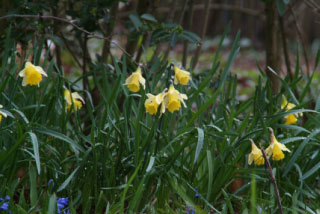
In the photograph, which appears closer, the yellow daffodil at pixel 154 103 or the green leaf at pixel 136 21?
the yellow daffodil at pixel 154 103

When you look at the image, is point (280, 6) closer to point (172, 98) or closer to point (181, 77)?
point (181, 77)

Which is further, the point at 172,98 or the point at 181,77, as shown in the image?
the point at 181,77

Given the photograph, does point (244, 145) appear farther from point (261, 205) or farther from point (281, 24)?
point (281, 24)

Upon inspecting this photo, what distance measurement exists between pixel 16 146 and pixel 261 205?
1042mm

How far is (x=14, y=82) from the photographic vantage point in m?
2.11

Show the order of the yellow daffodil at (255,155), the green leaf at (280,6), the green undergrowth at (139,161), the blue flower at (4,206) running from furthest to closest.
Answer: the green leaf at (280,6) → the green undergrowth at (139,161) → the yellow daffodil at (255,155) → the blue flower at (4,206)

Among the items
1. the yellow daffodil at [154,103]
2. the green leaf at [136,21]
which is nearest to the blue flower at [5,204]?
the yellow daffodil at [154,103]

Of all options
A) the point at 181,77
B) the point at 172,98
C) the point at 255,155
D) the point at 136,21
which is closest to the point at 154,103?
the point at 172,98

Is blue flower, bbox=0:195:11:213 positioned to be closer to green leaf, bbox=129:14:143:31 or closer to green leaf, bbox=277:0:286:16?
green leaf, bbox=129:14:143:31

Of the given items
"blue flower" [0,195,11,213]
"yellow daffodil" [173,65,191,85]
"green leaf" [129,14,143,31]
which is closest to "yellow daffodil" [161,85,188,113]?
"yellow daffodil" [173,65,191,85]

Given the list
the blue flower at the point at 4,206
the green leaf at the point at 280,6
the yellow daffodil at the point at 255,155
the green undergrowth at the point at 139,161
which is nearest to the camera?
the blue flower at the point at 4,206

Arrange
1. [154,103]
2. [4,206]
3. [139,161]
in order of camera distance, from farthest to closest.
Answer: [139,161] → [154,103] → [4,206]

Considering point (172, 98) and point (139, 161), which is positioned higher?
point (172, 98)

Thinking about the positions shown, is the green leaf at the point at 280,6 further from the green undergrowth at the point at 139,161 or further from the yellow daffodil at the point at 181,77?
the yellow daffodil at the point at 181,77
